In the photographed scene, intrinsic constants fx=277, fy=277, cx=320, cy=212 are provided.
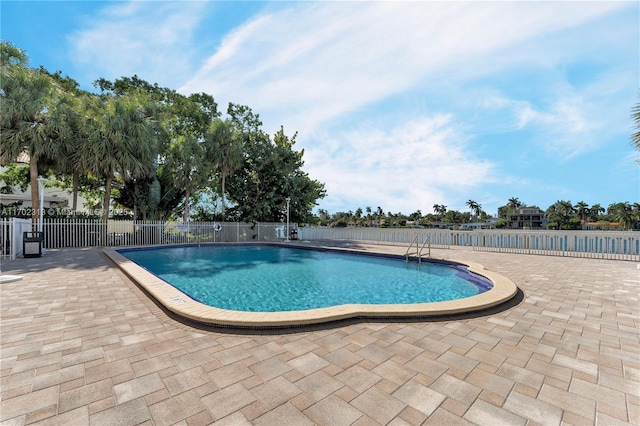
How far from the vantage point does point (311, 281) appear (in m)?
7.62

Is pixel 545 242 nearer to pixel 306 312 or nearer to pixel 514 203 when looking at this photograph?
pixel 306 312

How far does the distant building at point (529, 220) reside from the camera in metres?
72.8

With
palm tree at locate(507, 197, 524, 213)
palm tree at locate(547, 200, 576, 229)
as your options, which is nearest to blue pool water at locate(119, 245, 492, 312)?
palm tree at locate(547, 200, 576, 229)

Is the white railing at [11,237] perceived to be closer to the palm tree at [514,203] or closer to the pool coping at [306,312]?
the pool coping at [306,312]

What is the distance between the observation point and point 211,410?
1.85 m

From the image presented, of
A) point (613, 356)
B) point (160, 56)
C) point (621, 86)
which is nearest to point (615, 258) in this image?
point (621, 86)

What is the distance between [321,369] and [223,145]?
17.9m

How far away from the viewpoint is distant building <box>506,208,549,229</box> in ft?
239

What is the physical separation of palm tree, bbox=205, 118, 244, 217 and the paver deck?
48.9ft

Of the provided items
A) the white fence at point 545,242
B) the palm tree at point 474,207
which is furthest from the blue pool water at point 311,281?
the palm tree at point 474,207

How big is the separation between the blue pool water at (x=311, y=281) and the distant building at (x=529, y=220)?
3093 inches

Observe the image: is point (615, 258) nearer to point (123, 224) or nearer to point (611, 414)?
point (611, 414)

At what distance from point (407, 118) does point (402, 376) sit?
1136cm

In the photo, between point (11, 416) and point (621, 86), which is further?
point (621, 86)
